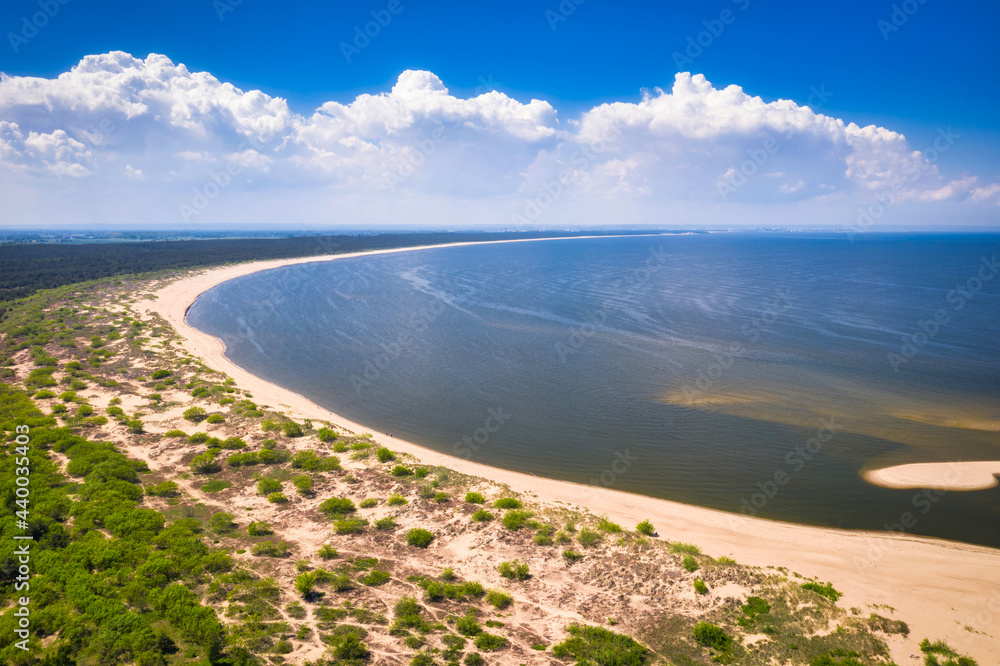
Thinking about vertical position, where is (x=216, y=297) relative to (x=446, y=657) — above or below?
above

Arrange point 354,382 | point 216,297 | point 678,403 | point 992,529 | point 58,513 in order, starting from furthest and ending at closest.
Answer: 1. point 216,297
2. point 354,382
3. point 678,403
4. point 992,529
5. point 58,513

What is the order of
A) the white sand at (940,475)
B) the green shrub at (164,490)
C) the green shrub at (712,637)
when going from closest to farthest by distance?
the green shrub at (712,637) < the green shrub at (164,490) < the white sand at (940,475)

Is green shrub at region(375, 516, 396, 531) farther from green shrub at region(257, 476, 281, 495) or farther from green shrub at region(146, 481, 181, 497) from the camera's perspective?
green shrub at region(146, 481, 181, 497)

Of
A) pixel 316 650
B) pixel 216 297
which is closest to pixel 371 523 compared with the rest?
pixel 316 650

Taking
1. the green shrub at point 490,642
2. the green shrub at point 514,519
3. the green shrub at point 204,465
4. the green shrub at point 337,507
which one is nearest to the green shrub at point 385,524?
the green shrub at point 337,507

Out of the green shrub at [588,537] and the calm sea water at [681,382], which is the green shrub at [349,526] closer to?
the green shrub at [588,537]

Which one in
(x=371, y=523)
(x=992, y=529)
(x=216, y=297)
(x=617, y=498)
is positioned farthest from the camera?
(x=216, y=297)

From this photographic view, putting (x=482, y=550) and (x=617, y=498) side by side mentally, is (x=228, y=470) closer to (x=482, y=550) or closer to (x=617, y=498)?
(x=482, y=550)
